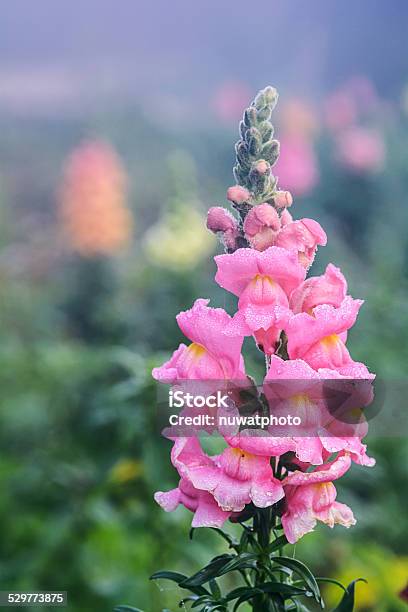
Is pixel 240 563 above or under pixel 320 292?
under

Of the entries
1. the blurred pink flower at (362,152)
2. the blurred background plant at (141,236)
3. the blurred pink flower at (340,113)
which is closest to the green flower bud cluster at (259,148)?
the blurred background plant at (141,236)

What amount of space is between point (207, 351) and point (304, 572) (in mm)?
260

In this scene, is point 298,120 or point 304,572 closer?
point 304,572

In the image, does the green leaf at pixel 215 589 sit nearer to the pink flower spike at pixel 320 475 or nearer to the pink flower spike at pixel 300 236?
the pink flower spike at pixel 320 475

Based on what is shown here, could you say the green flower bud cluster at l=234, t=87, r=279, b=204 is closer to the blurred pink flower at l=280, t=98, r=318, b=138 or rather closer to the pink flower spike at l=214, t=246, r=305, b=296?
the pink flower spike at l=214, t=246, r=305, b=296

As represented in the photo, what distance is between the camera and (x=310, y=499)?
0.94 m

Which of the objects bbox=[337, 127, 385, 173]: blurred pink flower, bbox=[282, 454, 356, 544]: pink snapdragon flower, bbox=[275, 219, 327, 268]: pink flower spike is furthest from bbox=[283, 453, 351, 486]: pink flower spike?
bbox=[337, 127, 385, 173]: blurred pink flower

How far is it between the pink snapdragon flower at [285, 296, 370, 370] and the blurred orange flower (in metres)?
3.17

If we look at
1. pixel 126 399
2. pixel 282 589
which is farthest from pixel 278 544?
pixel 126 399

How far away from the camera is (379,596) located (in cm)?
207

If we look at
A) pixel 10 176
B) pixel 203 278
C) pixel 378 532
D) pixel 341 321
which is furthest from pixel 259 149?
pixel 10 176

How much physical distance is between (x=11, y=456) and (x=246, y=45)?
16.4 ft

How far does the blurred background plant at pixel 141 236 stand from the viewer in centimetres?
200

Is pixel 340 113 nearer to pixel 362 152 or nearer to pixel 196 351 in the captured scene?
Answer: pixel 362 152
